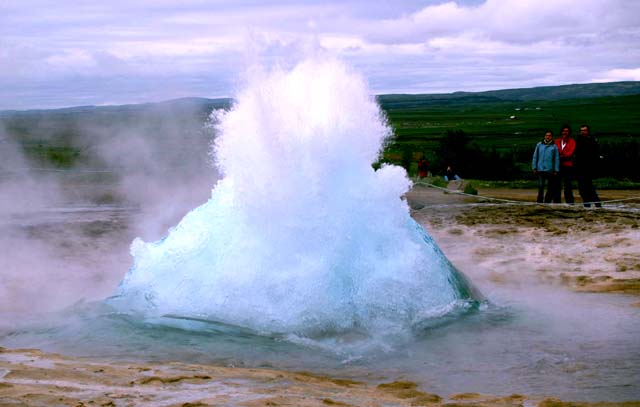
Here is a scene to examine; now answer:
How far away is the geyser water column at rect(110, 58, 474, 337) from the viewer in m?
5.11

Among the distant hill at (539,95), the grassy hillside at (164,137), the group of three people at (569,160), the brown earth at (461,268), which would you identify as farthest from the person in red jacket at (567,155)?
the distant hill at (539,95)

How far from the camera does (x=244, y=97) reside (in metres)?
5.70

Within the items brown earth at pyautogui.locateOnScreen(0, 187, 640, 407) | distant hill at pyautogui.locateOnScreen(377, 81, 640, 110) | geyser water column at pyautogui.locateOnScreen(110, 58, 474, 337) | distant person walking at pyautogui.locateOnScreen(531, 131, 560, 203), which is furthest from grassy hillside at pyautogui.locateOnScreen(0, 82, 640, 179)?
distant hill at pyautogui.locateOnScreen(377, 81, 640, 110)

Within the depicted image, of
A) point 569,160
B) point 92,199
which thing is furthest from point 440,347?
point 92,199

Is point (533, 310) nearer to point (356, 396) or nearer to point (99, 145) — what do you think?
point (356, 396)

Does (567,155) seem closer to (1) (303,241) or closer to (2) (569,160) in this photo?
(2) (569,160)

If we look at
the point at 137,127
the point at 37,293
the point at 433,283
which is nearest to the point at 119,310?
the point at 37,293

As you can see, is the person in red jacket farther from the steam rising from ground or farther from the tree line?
the tree line

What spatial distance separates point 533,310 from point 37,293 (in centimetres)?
361

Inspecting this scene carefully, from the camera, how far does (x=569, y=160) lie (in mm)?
10656

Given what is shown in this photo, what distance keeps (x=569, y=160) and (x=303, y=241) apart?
20.7 feet

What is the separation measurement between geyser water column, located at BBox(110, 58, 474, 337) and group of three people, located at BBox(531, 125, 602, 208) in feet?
17.5

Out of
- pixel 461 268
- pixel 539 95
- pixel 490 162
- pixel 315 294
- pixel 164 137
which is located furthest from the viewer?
pixel 539 95

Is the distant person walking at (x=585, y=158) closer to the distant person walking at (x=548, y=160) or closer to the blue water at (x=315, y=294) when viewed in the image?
the distant person walking at (x=548, y=160)
